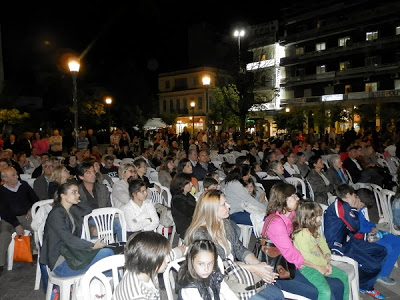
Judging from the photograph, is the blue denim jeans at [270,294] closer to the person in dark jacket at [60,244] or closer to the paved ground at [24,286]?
the paved ground at [24,286]

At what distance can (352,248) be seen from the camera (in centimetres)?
405

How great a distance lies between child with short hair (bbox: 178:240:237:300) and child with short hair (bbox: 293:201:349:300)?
1256mm

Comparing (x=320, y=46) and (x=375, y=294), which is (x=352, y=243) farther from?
(x=320, y=46)

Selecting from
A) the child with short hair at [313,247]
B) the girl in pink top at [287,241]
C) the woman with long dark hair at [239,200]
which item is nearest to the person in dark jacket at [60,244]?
the girl in pink top at [287,241]

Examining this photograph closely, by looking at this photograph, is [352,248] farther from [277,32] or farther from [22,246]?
[277,32]

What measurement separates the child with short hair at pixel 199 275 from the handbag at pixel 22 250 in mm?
3078

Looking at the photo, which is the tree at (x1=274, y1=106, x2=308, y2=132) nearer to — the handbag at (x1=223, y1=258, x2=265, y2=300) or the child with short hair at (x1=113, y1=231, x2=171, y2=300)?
the handbag at (x1=223, y1=258, x2=265, y2=300)

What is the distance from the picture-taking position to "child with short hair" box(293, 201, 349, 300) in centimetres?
336

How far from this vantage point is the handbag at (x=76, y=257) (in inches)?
136

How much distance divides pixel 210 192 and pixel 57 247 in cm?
162

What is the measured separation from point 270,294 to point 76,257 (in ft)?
6.14

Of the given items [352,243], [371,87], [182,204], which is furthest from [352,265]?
[371,87]

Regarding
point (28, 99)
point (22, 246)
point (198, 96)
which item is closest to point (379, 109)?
point (198, 96)

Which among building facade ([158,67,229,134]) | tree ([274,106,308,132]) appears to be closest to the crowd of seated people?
tree ([274,106,308,132])
